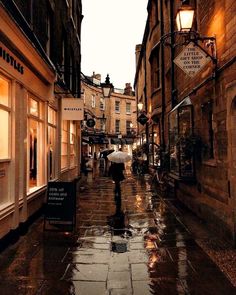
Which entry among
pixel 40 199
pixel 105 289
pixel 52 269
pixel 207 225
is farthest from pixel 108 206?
pixel 105 289

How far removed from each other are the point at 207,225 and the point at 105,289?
4.58 meters

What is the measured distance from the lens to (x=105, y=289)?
483 cm

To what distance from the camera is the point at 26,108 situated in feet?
28.8

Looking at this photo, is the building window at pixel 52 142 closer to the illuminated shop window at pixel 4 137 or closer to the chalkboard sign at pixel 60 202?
the chalkboard sign at pixel 60 202

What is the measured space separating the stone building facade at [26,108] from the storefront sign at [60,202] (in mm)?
748

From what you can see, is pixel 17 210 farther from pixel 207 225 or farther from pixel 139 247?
pixel 207 225

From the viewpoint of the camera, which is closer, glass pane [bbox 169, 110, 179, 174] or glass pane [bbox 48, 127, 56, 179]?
glass pane [bbox 169, 110, 179, 174]

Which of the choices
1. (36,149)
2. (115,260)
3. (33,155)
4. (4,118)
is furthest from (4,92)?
(115,260)

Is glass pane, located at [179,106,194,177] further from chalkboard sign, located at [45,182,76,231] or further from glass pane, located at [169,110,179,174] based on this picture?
chalkboard sign, located at [45,182,76,231]

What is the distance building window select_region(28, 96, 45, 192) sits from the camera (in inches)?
410

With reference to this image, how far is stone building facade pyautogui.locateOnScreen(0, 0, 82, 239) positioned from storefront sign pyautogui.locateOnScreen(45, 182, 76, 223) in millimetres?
748

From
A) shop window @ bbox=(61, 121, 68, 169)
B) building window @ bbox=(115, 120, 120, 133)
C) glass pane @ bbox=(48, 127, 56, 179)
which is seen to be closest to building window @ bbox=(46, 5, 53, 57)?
glass pane @ bbox=(48, 127, 56, 179)

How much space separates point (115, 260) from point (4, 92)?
4330 mm

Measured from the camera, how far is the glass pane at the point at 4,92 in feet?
24.1
